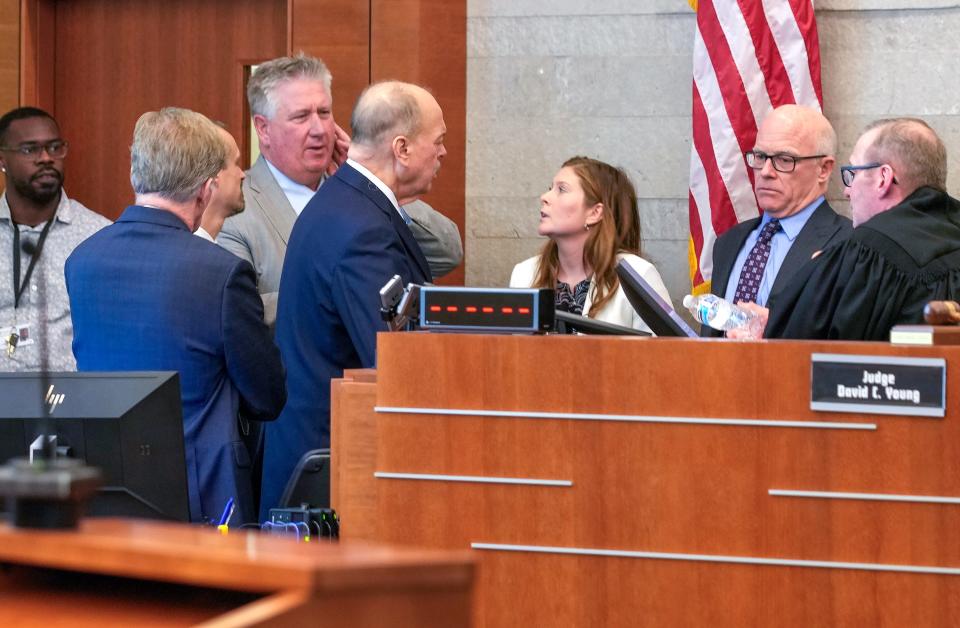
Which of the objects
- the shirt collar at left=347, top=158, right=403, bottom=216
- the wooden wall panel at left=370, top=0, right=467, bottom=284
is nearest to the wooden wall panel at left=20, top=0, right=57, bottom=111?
the wooden wall panel at left=370, top=0, right=467, bottom=284

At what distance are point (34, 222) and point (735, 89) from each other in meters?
2.66

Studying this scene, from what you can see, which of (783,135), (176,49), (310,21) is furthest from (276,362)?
(176,49)

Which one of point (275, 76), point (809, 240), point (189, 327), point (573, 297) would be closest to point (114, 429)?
point (189, 327)

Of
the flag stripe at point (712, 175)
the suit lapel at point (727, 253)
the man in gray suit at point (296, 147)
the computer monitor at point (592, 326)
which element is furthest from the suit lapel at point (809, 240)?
the computer monitor at point (592, 326)

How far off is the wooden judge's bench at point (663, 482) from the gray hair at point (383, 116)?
1.18m

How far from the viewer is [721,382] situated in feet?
9.06

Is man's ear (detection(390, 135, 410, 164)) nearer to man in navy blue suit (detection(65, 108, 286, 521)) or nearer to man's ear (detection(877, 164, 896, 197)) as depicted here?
man in navy blue suit (detection(65, 108, 286, 521))

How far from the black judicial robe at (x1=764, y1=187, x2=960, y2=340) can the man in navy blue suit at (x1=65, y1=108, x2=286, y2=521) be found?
4.29ft

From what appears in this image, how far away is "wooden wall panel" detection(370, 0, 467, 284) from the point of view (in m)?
5.71

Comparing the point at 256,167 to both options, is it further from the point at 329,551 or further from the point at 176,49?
the point at 329,551

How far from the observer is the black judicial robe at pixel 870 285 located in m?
3.48

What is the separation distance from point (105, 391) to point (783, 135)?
9.37 feet

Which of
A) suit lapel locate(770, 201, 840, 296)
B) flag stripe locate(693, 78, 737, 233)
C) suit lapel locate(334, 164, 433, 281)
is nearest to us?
suit lapel locate(334, 164, 433, 281)

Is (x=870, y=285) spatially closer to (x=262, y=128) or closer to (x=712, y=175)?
(x=712, y=175)
